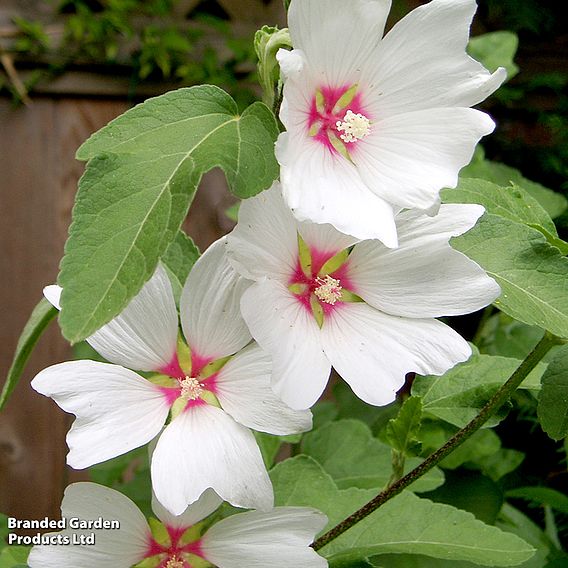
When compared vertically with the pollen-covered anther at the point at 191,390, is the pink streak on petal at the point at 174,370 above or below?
above

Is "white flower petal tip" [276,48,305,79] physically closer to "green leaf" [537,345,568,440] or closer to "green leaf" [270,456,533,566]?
"green leaf" [537,345,568,440]

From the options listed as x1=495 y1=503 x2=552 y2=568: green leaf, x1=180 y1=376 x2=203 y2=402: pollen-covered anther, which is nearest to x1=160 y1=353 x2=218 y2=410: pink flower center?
x1=180 y1=376 x2=203 y2=402: pollen-covered anther

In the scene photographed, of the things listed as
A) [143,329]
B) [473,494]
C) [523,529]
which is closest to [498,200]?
[143,329]

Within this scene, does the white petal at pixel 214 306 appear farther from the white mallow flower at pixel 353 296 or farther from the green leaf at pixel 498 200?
Answer: the green leaf at pixel 498 200

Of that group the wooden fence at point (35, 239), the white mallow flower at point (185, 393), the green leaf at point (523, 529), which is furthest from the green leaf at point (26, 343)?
the wooden fence at point (35, 239)

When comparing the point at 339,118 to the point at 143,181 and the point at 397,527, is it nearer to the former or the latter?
the point at 143,181

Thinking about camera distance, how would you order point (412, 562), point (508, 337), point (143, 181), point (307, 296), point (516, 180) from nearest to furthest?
1. point (143, 181)
2. point (307, 296)
3. point (412, 562)
4. point (508, 337)
5. point (516, 180)
